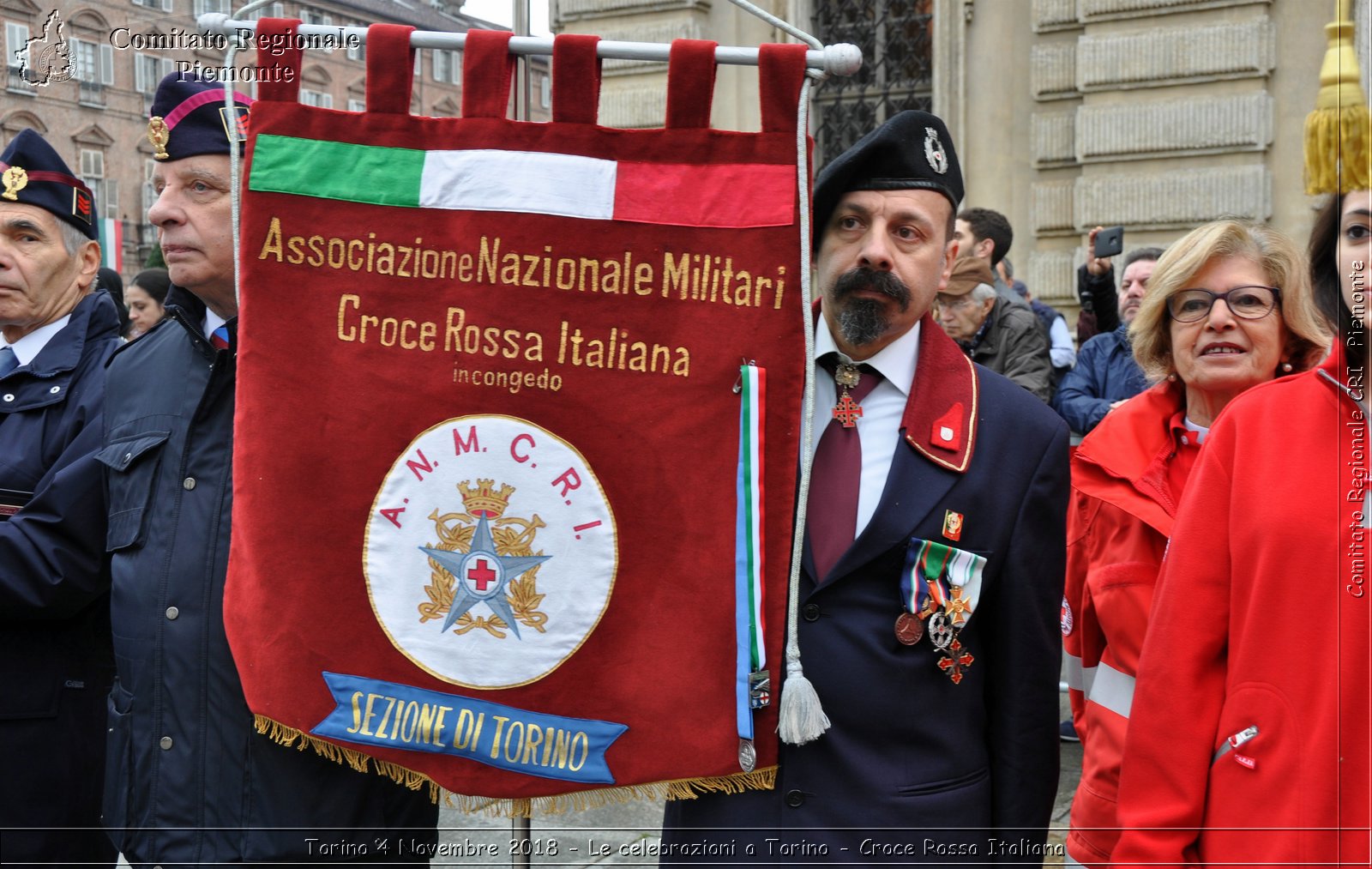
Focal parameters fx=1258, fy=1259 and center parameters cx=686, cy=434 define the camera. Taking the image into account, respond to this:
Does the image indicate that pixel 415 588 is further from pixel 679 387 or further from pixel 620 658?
pixel 679 387

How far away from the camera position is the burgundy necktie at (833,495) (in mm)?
2320

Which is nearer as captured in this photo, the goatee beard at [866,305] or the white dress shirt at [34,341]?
the goatee beard at [866,305]

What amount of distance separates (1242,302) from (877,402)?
3.84 ft

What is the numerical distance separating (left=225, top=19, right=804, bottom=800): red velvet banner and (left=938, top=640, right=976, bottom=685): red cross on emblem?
1.18 ft

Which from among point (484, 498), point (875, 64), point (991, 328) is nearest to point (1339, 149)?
point (484, 498)

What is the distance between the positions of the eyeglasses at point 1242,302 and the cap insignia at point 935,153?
37.9 inches

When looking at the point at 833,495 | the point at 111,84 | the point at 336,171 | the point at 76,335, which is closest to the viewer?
the point at 336,171

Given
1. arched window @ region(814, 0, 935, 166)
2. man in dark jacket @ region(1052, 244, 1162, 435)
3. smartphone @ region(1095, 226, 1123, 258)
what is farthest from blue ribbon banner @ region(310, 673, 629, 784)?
arched window @ region(814, 0, 935, 166)

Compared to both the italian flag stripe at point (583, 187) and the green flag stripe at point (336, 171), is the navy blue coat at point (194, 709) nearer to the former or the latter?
the green flag stripe at point (336, 171)

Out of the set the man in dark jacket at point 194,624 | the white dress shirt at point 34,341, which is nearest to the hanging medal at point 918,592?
the man in dark jacket at point 194,624

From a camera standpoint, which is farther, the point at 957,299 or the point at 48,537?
the point at 957,299

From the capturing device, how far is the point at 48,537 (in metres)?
2.71

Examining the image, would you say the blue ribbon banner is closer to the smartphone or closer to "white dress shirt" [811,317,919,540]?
"white dress shirt" [811,317,919,540]

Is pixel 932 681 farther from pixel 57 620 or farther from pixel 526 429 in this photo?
pixel 57 620
